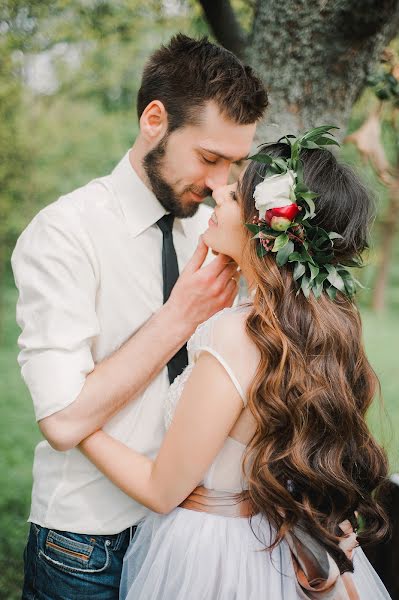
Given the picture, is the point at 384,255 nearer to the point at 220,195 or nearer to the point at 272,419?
the point at 220,195

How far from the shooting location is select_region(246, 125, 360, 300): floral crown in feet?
5.29

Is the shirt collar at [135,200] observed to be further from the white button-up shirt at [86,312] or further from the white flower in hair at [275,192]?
the white flower in hair at [275,192]

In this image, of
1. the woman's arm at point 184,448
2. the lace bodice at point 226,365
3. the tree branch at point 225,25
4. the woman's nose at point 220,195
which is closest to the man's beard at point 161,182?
the woman's nose at point 220,195

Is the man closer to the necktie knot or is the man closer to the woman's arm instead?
the necktie knot

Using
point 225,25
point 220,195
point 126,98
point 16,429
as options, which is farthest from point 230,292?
point 126,98

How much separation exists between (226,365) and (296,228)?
1.35 ft

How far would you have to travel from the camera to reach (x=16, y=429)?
17.5 ft

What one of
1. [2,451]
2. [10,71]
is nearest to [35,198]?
[10,71]

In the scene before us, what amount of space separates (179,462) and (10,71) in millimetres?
4472

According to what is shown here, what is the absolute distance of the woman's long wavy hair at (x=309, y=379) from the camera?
5.36 ft

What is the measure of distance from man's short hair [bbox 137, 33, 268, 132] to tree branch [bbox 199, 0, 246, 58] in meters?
0.59

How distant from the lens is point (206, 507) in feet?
5.88

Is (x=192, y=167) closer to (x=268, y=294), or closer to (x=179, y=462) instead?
(x=268, y=294)

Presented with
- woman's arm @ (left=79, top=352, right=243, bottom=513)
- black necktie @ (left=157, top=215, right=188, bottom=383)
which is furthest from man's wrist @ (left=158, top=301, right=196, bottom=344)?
woman's arm @ (left=79, top=352, right=243, bottom=513)
